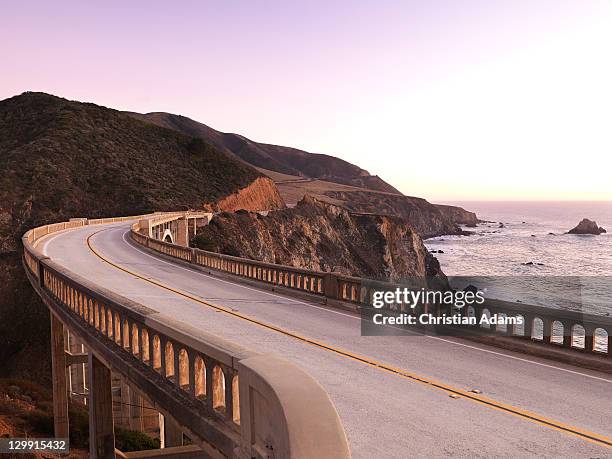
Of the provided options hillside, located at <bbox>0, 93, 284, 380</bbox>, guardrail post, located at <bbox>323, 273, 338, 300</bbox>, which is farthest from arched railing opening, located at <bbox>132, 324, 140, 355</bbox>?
hillside, located at <bbox>0, 93, 284, 380</bbox>

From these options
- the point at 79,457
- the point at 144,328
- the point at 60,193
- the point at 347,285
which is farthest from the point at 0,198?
the point at 144,328

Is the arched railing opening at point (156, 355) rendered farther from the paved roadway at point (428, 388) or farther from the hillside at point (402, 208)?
the hillside at point (402, 208)

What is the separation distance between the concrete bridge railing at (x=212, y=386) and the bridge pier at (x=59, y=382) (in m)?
8.97

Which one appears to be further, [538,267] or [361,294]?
[538,267]

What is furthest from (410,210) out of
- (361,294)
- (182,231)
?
(361,294)

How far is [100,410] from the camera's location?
1077cm

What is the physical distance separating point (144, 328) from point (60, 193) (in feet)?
262

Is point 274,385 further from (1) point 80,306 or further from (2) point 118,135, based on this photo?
(2) point 118,135

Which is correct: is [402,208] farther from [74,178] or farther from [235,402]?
[235,402]

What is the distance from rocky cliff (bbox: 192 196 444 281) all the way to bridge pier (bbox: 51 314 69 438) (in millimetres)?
47753

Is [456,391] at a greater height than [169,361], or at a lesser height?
lesser

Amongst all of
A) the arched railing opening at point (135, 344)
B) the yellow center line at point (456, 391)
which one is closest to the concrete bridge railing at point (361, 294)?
the yellow center line at point (456, 391)

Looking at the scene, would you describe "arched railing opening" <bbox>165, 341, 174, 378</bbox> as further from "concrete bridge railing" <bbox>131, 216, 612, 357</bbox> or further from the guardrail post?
the guardrail post

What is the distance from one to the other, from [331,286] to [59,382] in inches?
427
